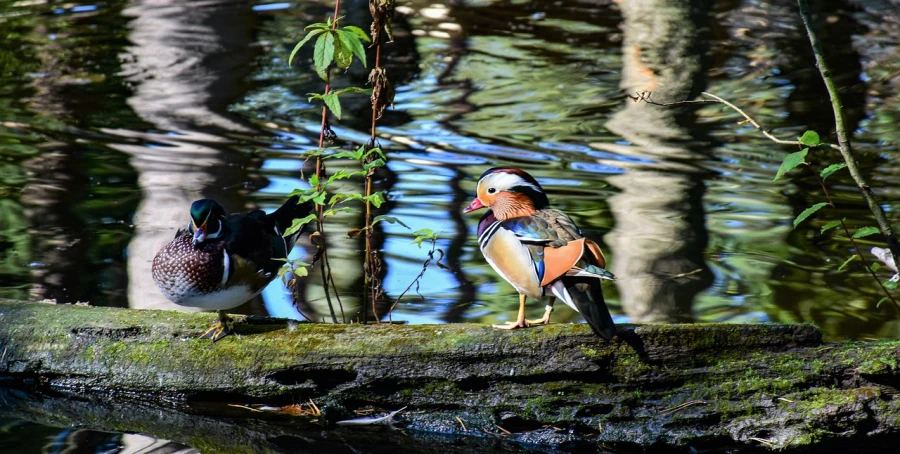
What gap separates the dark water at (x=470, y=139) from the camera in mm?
5484

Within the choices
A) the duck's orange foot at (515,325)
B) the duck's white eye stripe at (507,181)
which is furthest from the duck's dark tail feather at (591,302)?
the duck's white eye stripe at (507,181)

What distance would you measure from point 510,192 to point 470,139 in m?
4.55

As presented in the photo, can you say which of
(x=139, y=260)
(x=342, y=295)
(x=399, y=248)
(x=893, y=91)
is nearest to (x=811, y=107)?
(x=893, y=91)

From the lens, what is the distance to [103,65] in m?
10.9

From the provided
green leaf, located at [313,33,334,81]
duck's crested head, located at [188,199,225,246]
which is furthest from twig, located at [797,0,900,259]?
duck's crested head, located at [188,199,225,246]

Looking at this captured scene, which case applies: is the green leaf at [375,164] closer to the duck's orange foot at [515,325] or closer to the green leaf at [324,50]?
the green leaf at [324,50]

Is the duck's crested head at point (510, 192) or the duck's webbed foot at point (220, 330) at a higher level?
the duck's crested head at point (510, 192)

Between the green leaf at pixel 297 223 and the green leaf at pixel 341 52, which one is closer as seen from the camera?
the green leaf at pixel 341 52

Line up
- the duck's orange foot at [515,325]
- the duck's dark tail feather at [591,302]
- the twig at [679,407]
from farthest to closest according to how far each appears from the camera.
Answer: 1. the duck's orange foot at [515,325]
2. the twig at [679,407]
3. the duck's dark tail feather at [591,302]

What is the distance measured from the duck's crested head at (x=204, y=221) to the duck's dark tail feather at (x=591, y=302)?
4.89 feet

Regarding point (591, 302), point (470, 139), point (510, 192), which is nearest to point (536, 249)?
point (591, 302)

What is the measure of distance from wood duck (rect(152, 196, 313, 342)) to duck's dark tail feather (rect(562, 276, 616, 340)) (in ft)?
3.86

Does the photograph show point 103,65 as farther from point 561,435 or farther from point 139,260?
point 561,435

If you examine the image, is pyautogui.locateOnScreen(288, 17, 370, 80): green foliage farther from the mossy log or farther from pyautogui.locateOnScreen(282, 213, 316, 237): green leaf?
the mossy log
